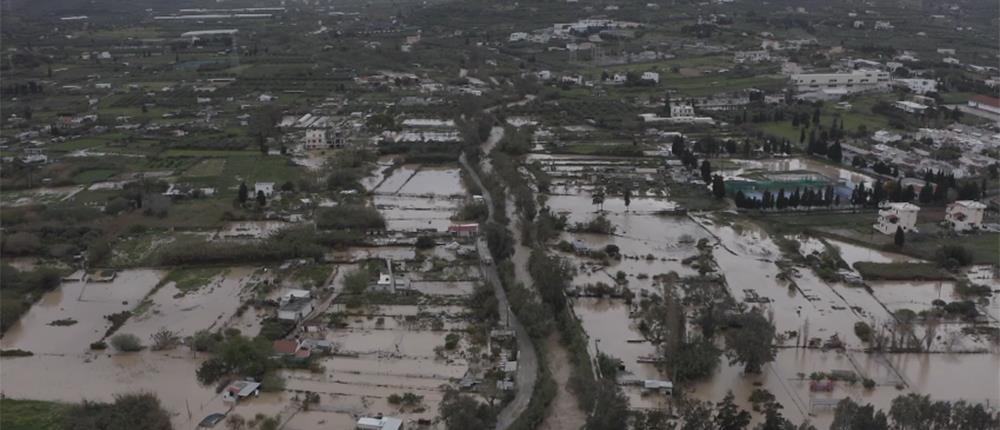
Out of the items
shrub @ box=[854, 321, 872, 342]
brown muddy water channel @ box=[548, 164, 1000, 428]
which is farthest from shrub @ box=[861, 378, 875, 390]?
shrub @ box=[854, 321, 872, 342]

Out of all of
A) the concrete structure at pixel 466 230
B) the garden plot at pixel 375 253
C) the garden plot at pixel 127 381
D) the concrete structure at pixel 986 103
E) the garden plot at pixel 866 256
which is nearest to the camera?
the garden plot at pixel 127 381

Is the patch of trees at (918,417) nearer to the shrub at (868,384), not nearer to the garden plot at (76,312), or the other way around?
the shrub at (868,384)

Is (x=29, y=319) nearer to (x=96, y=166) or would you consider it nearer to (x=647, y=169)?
(x=96, y=166)

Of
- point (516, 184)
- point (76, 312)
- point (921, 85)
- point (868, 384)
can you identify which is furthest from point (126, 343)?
point (921, 85)

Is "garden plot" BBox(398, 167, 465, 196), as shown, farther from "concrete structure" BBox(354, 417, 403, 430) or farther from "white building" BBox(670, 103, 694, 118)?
"concrete structure" BBox(354, 417, 403, 430)

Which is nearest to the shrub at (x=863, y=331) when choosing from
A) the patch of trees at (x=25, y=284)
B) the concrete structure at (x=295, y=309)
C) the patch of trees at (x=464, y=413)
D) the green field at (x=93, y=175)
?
the patch of trees at (x=464, y=413)

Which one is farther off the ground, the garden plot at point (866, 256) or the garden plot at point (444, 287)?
the garden plot at point (444, 287)
